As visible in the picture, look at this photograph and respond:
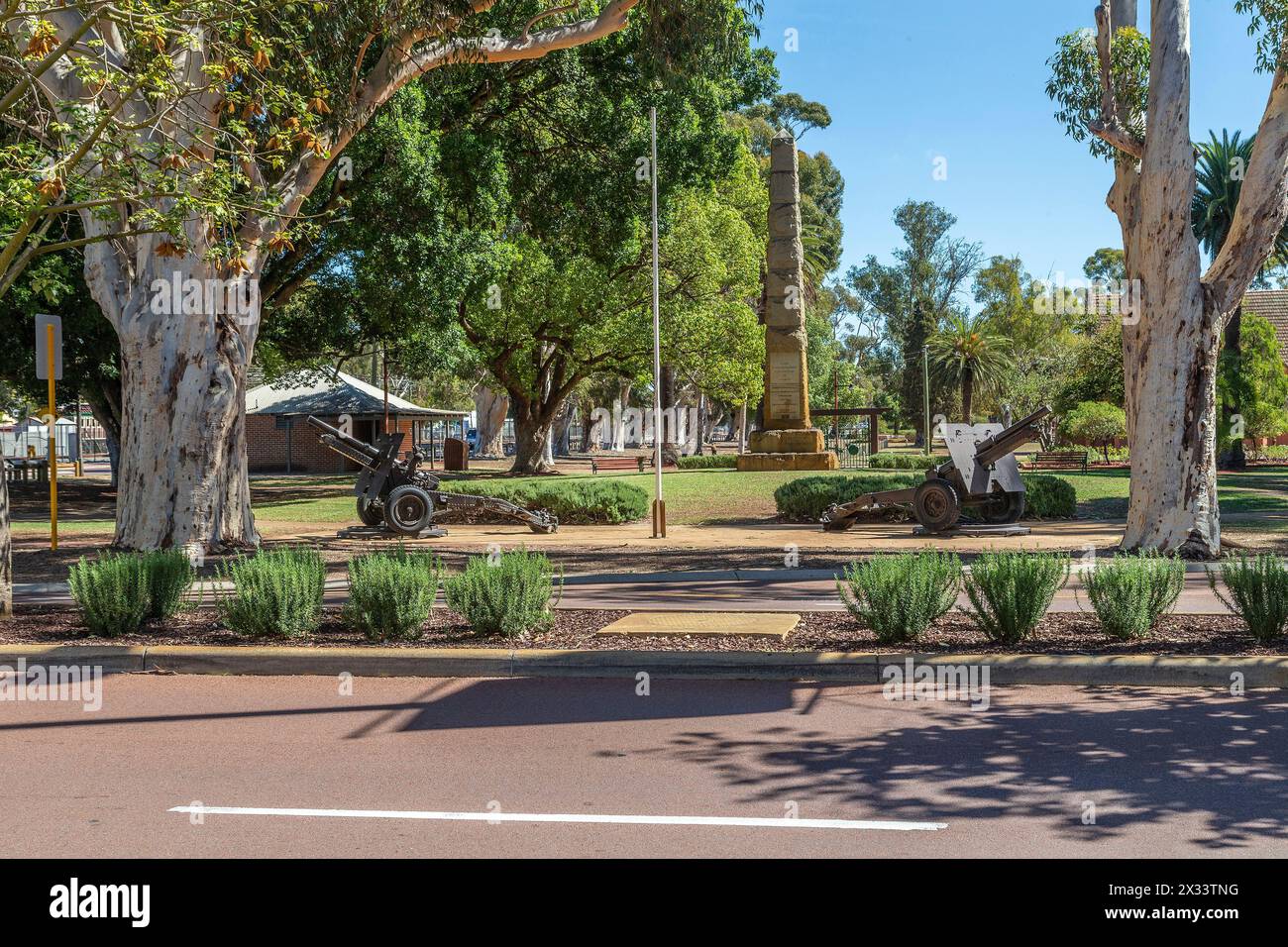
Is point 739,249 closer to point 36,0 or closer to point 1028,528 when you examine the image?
point 1028,528

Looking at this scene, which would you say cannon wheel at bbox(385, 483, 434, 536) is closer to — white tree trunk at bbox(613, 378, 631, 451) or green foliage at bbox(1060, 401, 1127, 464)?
green foliage at bbox(1060, 401, 1127, 464)

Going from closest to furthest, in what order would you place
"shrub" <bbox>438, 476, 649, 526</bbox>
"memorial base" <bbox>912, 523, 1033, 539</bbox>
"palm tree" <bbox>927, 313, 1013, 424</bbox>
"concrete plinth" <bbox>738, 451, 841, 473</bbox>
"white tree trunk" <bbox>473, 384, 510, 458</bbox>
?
"memorial base" <bbox>912, 523, 1033, 539</bbox>, "shrub" <bbox>438, 476, 649, 526</bbox>, "concrete plinth" <bbox>738, 451, 841, 473</bbox>, "palm tree" <bbox>927, 313, 1013, 424</bbox>, "white tree trunk" <bbox>473, 384, 510, 458</bbox>

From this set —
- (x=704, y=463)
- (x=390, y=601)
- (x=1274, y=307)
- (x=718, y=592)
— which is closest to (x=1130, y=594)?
(x=718, y=592)

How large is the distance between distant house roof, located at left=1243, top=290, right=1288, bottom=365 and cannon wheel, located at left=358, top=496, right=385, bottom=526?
60.9 meters

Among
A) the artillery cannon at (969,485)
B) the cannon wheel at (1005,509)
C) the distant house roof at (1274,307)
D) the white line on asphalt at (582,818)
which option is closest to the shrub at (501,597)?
the white line on asphalt at (582,818)

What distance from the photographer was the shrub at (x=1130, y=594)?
9.13 metres

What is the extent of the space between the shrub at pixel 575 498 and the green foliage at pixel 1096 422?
31016 millimetres

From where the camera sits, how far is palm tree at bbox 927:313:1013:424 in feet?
217

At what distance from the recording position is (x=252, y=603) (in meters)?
9.66

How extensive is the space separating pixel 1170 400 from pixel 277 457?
1884 inches

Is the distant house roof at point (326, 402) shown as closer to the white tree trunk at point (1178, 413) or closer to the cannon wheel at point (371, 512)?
the cannon wheel at point (371, 512)

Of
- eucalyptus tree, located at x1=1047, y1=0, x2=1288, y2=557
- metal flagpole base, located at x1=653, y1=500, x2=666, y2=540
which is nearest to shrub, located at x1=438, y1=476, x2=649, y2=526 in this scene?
metal flagpole base, located at x1=653, y1=500, x2=666, y2=540

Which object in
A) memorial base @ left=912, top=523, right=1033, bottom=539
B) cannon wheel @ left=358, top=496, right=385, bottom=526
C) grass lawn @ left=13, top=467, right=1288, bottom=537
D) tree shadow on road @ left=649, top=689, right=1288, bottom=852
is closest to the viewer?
tree shadow on road @ left=649, top=689, right=1288, bottom=852

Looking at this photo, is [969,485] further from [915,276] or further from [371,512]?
[915,276]
